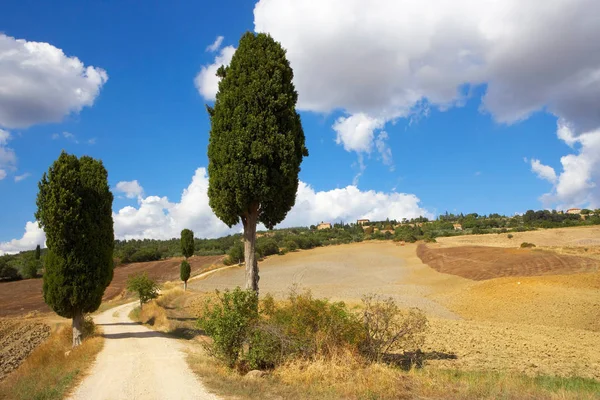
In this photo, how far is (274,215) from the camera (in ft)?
46.1

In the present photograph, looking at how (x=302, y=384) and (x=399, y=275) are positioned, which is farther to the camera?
(x=399, y=275)

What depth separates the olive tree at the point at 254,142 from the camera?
1288 centimetres

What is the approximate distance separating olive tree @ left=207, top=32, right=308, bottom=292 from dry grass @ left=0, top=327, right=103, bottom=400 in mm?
5780

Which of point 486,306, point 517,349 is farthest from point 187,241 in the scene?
point 517,349

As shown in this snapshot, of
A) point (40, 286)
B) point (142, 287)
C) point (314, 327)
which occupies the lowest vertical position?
point (40, 286)

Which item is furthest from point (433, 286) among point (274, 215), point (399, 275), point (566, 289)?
point (274, 215)

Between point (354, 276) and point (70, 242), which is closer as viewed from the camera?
point (70, 242)

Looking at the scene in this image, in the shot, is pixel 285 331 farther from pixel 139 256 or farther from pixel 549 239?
pixel 139 256

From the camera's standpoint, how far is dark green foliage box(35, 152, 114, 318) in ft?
59.6

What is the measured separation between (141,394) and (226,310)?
2.73m

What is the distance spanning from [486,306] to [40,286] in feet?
221

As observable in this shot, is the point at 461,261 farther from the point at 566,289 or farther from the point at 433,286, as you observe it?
the point at 566,289

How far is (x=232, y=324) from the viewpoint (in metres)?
10.3

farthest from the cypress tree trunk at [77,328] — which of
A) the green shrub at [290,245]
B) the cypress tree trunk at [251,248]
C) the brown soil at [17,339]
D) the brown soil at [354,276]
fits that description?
the green shrub at [290,245]
